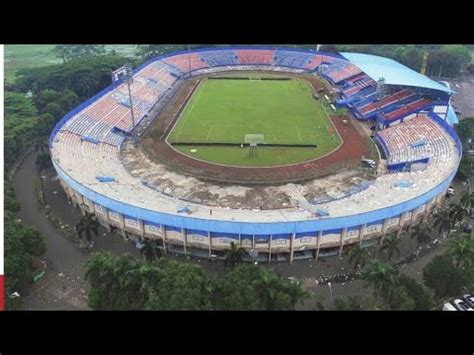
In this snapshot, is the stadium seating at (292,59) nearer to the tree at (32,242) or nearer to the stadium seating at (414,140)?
the stadium seating at (414,140)

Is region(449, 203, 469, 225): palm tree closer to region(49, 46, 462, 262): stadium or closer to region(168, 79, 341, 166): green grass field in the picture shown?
region(49, 46, 462, 262): stadium

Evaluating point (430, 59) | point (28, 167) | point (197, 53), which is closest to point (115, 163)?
point (28, 167)

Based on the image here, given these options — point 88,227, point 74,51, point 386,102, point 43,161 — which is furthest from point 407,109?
point 74,51

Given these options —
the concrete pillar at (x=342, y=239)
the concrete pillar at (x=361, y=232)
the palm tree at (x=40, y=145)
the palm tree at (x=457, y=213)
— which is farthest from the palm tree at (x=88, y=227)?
the palm tree at (x=457, y=213)

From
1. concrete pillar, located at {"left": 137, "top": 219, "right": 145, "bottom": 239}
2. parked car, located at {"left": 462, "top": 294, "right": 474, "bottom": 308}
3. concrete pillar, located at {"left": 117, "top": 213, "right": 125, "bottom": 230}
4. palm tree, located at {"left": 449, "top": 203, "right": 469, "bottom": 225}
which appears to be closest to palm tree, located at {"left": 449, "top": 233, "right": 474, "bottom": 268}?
parked car, located at {"left": 462, "top": 294, "right": 474, "bottom": 308}

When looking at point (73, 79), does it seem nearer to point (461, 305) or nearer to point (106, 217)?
point (106, 217)

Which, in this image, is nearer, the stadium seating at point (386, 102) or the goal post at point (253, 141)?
the goal post at point (253, 141)
